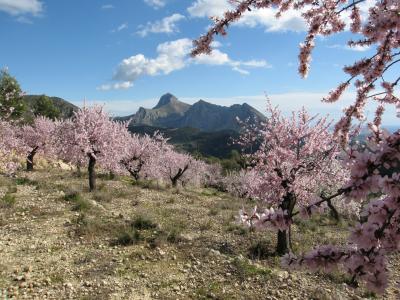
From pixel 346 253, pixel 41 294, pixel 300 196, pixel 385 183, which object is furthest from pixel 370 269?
pixel 300 196

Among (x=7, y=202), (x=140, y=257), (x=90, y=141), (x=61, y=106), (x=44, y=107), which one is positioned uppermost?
(x=61, y=106)

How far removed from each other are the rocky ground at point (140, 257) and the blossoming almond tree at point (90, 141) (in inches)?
165

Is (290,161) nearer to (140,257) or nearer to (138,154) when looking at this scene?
(140,257)

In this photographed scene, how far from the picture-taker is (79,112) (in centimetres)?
2300

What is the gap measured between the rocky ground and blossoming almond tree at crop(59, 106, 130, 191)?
165 inches

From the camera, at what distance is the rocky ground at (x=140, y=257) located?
944cm

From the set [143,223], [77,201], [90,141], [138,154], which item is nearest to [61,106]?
[138,154]

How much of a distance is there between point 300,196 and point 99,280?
7.43 m

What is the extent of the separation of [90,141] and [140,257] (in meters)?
12.6

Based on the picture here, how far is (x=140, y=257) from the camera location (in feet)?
37.0

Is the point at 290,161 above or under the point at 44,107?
under

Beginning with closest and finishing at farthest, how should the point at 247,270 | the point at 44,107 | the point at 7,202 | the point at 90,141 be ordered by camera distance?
the point at 247,270, the point at 7,202, the point at 90,141, the point at 44,107

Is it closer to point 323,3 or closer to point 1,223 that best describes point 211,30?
point 323,3

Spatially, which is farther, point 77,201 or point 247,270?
point 77,201
